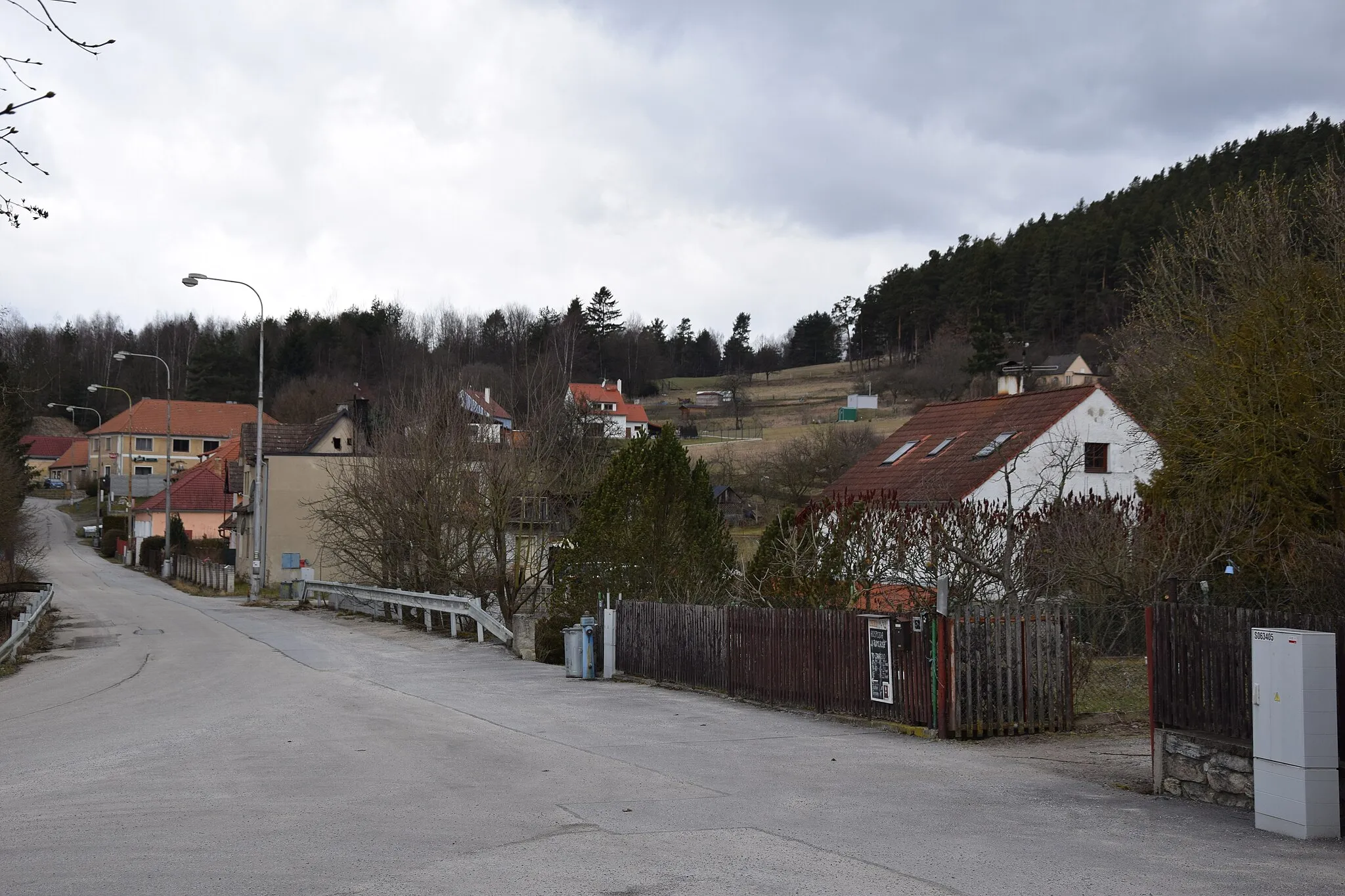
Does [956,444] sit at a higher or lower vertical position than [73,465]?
lower

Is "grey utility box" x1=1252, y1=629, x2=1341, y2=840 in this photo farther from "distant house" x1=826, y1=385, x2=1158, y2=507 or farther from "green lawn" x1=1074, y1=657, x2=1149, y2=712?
"distant house" x1=826, y1=385, x2=1158, y2=507

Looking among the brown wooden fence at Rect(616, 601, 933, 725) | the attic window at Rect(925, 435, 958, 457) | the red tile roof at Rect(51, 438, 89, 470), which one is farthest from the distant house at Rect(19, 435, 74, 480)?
the brown wooden fence at Rect(616, 601, 933, 725)

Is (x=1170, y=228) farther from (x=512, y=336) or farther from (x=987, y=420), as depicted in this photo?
(x=512, y=336)

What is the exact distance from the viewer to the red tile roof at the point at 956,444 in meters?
35.2

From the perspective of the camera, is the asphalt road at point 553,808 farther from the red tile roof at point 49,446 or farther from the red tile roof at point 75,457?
the red tile roof at point 49,446

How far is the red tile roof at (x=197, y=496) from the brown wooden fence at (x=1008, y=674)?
2713 inches

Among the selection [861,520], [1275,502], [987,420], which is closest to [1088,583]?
[1275,502]

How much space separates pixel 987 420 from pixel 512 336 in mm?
87978

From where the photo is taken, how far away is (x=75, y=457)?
13125 centimetres

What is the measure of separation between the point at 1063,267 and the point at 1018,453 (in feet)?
234

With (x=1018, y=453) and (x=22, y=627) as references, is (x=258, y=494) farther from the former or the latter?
(x=1018, y=453)

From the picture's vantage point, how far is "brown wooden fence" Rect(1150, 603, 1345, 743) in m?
9.11

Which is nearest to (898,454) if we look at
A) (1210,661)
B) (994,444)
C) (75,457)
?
(994,444)

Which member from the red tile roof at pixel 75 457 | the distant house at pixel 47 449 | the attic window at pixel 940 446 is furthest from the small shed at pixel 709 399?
the attic window at pixel 940 446
